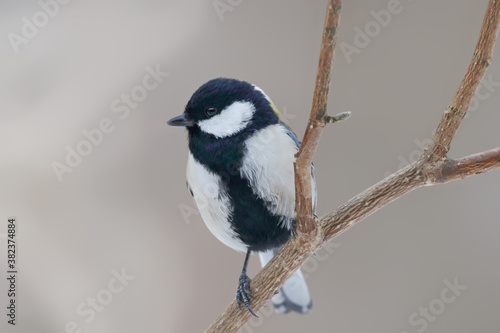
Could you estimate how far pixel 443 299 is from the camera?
212 centimetres

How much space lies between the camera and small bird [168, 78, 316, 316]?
1428mm

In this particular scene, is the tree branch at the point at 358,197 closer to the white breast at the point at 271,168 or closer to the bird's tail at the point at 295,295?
the white breast at the point at 271,168

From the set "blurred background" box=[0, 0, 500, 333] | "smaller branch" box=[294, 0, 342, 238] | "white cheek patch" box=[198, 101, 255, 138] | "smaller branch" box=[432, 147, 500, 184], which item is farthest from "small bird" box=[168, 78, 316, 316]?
"blurred background" box=[0, 0, 500, 333]

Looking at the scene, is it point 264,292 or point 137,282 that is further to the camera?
point 137,282

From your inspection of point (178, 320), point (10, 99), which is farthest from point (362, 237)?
point (10, 99)

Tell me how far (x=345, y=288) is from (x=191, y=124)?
1.17m

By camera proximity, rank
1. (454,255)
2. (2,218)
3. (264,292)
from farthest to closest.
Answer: (454,255) < (2,218) < (264,292)

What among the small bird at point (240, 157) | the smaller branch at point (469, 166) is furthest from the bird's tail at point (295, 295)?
the smaller branch at point (469, 166)

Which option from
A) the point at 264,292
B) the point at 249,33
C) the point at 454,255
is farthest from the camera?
the point at 249,33

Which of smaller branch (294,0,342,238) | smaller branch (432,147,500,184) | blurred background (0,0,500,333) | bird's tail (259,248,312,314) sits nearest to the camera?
smaller branch (294,0,342,238)

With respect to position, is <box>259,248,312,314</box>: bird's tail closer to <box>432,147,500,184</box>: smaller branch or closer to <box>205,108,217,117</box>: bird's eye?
<box>205,108,217,117</box>: bird's eye

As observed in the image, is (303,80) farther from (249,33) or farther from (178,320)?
(178,320)

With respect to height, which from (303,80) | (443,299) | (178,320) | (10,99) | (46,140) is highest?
(10,99)

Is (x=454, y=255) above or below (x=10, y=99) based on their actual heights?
below
